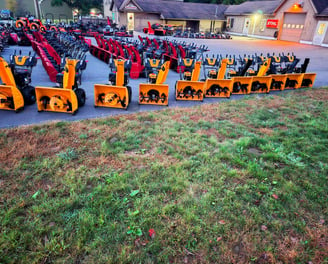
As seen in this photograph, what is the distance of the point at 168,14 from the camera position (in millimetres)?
32781

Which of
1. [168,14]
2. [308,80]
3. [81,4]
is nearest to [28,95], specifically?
[308,80]

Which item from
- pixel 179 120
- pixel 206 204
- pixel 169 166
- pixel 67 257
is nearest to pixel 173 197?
pixel 206 204

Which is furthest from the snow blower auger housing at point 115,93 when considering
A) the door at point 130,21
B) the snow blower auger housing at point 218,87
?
the door at point 130,21

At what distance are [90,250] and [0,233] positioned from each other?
1001mm

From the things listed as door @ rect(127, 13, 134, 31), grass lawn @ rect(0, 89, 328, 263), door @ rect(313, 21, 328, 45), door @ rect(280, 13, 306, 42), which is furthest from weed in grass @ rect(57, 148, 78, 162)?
door @ rect(127, 13, 134, 31)

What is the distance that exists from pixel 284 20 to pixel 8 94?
31.3 m

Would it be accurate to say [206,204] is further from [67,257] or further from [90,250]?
[67,257]

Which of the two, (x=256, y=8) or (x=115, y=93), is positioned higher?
(x=256, y=8)

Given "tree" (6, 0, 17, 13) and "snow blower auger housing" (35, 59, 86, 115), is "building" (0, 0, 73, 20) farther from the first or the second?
"snow blower auger housing" (35, 59, 86, 115)

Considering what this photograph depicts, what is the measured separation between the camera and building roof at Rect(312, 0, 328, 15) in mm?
22833

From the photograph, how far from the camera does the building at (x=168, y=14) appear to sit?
31594mm

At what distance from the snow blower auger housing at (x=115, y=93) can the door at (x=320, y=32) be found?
83.8 feet

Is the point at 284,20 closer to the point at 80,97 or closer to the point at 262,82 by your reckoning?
the point at 262,82

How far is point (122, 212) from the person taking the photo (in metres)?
2.80
